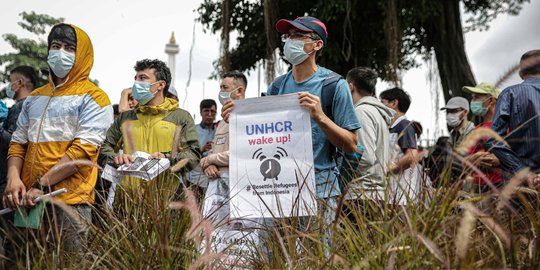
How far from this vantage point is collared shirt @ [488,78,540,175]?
14.4 ft

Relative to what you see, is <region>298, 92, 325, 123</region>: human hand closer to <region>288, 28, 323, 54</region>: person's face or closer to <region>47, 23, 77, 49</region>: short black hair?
<region>288, 28, 323, 54</region>: person's face

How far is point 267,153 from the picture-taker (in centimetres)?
380

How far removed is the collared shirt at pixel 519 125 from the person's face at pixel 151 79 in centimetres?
220

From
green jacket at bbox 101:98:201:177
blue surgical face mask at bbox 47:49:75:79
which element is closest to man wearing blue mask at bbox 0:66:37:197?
green jacket at bbox 101:98:201:177

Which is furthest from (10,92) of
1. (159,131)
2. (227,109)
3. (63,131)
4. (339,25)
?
(339,25)

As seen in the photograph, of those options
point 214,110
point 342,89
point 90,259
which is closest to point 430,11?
point 214,110

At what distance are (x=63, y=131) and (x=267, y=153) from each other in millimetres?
1317

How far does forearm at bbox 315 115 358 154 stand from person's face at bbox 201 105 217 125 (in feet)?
14.4

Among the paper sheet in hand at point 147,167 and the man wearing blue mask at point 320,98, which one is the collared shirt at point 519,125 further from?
the paper sheet in hand at point 147,167

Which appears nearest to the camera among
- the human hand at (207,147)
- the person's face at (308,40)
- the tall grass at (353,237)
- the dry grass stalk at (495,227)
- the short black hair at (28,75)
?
the dry grass stalk at (495,227)

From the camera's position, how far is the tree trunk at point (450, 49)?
13844 mm

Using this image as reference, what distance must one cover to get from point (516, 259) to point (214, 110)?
19.3 feet

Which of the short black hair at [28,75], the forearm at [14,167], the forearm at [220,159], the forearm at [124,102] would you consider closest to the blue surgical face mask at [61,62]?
the forearm at [14,167]

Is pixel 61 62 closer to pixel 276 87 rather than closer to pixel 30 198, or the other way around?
pixel 30 198
